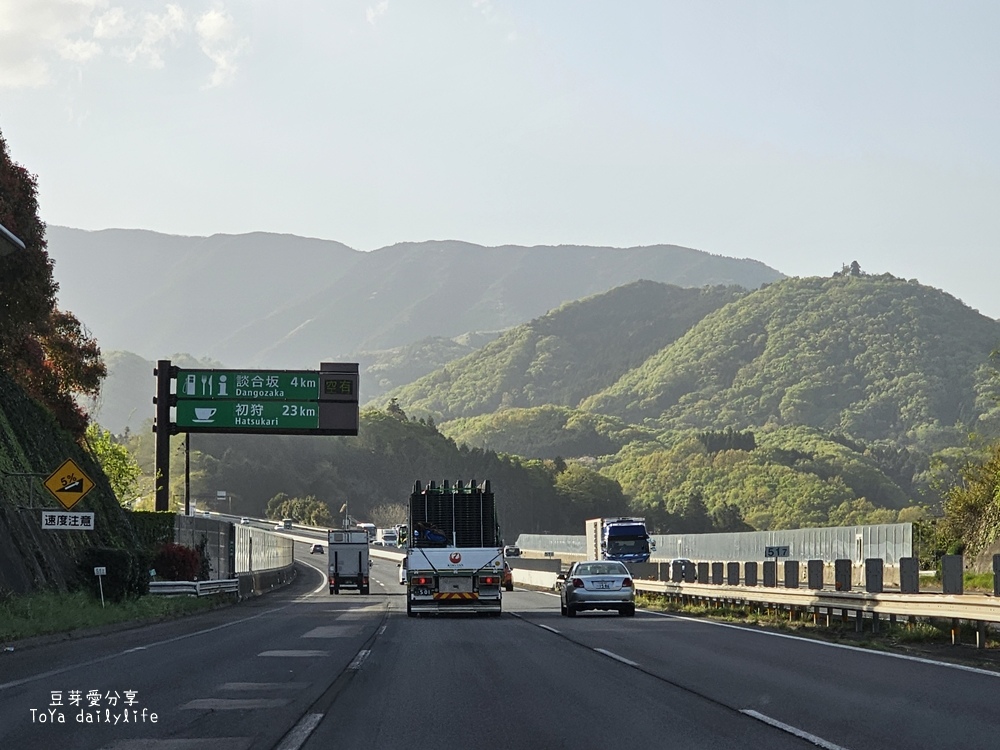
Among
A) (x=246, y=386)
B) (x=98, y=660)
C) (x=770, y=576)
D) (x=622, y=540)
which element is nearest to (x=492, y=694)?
(x=98, y=660)

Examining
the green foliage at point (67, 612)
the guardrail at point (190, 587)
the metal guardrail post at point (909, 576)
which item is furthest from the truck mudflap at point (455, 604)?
the metal guardrail post at point (909, 576)

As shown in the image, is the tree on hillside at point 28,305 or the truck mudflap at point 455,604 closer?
the truck mudflap at point 455,604

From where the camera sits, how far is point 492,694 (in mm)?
14500

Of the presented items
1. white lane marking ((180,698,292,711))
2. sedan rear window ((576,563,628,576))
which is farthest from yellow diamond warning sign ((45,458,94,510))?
white lane marking ((180,698,292,711))

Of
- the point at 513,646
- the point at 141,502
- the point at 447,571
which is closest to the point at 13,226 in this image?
the point at 447,571

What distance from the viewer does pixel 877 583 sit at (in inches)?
935

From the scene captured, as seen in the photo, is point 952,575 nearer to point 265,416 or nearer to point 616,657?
point 616,657

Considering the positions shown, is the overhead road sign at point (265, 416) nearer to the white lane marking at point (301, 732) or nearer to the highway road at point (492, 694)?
the highway road at point (492, 694)

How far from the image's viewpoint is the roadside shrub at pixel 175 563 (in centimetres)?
4784

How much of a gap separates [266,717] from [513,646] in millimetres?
10523

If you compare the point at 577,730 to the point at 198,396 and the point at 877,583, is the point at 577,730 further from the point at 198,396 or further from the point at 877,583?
the point at 198,396

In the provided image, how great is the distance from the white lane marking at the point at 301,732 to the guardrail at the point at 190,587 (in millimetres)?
29268

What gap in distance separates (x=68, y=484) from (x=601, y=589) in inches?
530

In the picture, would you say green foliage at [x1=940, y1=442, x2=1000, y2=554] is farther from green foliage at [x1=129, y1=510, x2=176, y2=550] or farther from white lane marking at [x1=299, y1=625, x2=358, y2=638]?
green foliage at [x1=129, y1=510, x2=176, y2=550]
